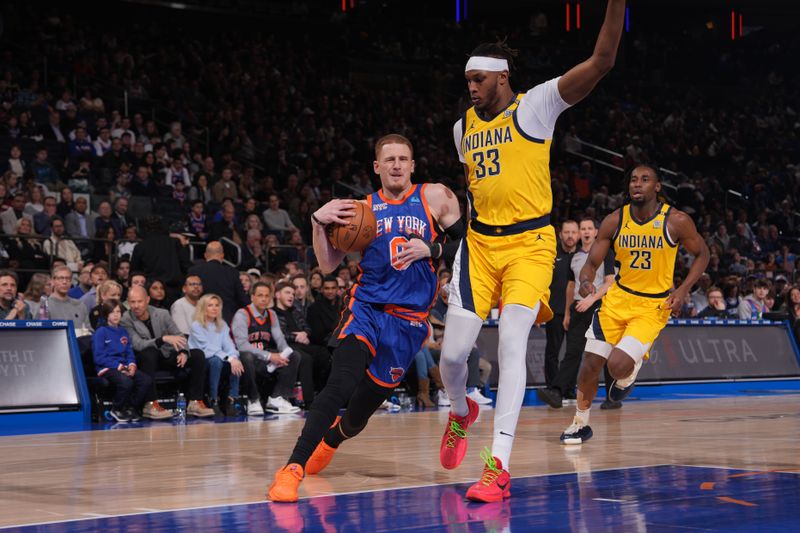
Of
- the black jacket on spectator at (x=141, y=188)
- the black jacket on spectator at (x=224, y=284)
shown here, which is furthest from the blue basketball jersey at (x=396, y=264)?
the black jacket on spectator at (x=141, y=188)

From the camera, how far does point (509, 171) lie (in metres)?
5.93

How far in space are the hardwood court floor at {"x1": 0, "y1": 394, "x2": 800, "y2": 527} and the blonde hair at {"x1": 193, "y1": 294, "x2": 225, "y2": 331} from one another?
1.57 metres

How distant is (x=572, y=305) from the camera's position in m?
12.8

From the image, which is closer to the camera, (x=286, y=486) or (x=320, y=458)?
(x=286, y=486)

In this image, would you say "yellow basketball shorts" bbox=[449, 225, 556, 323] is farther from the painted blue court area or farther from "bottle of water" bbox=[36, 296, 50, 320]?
"bottle of water" bbox=[36, 296, 50, 320]

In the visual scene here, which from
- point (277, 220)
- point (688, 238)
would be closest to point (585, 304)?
point (688, 238)

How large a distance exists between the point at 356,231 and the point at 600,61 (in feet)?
5.19

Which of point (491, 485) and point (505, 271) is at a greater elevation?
point (505, 271)

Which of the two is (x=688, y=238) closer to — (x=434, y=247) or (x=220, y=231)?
(x=434, y=247)

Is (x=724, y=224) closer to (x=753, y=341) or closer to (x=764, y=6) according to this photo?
(x=753, y=341)

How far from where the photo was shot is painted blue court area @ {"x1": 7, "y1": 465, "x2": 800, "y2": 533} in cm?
460

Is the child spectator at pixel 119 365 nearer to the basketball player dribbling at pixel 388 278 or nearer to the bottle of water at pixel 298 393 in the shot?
the bottle of water at pixel 298 393

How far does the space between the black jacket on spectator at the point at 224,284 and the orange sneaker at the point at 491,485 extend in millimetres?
7788

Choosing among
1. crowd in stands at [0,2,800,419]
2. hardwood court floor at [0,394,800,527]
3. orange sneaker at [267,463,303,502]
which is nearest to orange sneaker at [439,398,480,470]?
hardwood court floor at [0,394,800,527]
